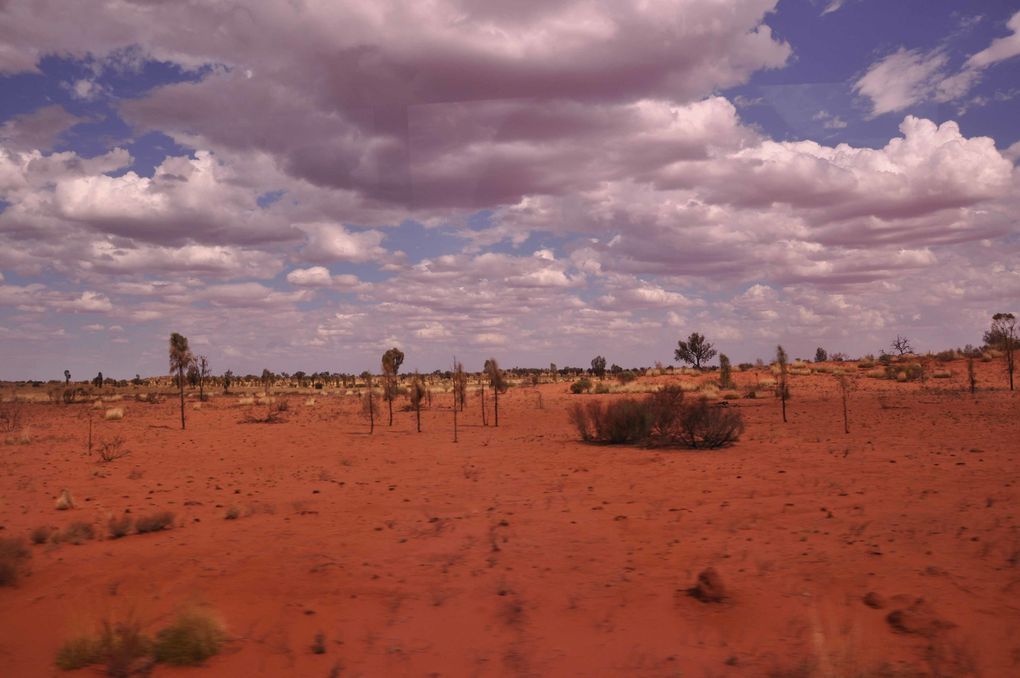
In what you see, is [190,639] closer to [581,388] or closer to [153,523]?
[153,523]

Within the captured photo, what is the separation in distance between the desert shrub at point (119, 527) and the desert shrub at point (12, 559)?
1623mm

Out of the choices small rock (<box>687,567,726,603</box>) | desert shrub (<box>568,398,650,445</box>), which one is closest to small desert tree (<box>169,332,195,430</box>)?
desert shrub (<box>568,398,650,445</box>)

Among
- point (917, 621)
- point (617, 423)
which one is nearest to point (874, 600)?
point (917, 621)

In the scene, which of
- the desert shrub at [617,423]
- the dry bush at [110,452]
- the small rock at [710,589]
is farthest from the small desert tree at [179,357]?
the small rock at [710,589]

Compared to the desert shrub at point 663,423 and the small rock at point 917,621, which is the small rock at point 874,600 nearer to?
the small rock at point 917,621

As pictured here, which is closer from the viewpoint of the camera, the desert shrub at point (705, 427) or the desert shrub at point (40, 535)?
the desert shrub at point (40, 535)

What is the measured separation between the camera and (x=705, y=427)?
21969 mm

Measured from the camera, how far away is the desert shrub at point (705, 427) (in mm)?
21781

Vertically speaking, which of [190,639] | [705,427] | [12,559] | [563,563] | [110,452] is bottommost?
[563,563]

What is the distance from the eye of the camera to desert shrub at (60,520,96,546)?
11.7 metres

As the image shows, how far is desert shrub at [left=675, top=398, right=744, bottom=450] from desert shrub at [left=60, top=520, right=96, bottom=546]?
1609 cm

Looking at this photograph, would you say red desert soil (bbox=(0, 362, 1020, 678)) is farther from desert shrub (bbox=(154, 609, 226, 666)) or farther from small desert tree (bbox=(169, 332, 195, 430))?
small desert tree (bbox=(169, 332, 195, 430))

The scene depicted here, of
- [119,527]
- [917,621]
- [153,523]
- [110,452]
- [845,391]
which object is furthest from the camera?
[845,391]

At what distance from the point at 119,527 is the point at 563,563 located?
7.63m
